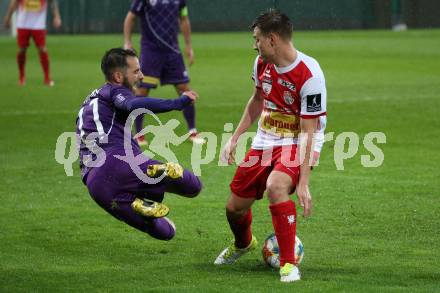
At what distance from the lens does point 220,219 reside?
28.9 ft

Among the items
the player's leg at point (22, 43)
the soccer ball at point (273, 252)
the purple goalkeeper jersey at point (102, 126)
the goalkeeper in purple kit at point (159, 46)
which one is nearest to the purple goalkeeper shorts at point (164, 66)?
the goalkeeper in purple kit at point (159, 46)

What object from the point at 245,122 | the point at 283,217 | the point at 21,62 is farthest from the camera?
the point at 21,62

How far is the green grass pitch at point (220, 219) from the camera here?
6.73 meters

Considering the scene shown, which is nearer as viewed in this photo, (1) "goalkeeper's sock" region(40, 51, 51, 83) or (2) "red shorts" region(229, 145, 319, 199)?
(2) "red shorts" region(229, 145, 319, 199)

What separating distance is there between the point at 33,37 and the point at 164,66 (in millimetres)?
7514

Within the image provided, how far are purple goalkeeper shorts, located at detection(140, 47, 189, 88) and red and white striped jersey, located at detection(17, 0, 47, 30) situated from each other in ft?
23.9

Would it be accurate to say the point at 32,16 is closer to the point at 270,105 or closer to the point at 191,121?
the point at 191,121

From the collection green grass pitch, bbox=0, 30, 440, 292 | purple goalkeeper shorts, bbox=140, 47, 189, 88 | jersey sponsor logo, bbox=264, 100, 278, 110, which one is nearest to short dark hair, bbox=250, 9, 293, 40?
jersey sponsor logo, bbox=264, 100, 278, 110

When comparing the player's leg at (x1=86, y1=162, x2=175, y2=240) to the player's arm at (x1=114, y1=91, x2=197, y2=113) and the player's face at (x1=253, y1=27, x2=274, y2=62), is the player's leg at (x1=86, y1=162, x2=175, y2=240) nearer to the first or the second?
the player's arm at (x1=114, y1=91, x2=197, y2=113)

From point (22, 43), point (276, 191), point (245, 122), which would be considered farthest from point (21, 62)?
point (276, 191)

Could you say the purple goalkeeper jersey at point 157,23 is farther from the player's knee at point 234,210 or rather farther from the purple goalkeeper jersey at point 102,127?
the player's knee at point 234,210

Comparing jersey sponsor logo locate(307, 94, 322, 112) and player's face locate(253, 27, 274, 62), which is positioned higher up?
player's face locate(253, 27, 274, 62)

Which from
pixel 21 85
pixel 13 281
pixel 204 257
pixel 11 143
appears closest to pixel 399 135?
pixel 11 143

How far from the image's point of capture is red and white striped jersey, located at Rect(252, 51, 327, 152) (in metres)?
6.65
